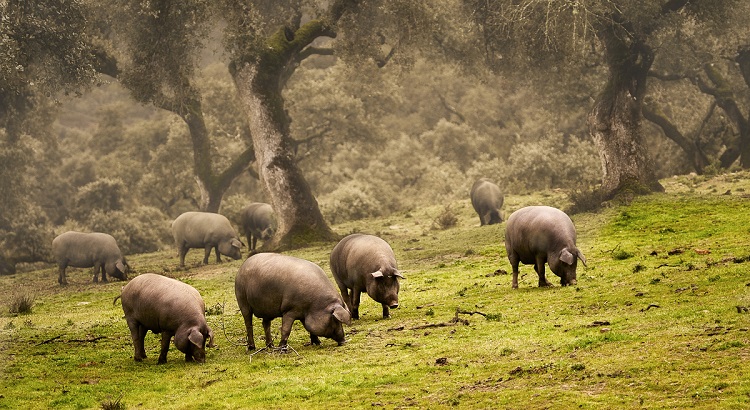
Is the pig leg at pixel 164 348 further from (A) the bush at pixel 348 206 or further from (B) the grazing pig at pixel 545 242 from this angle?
(A) the bush at pixel 348 206

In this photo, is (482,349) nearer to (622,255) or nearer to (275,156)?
(622,255)

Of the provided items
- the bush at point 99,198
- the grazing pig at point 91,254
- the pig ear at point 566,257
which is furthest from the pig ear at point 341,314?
the bush at point 99,198

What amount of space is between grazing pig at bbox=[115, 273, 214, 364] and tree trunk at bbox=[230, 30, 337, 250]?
2032 cm

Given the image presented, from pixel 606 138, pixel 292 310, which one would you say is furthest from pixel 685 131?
pixel 292 310

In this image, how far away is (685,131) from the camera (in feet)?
164

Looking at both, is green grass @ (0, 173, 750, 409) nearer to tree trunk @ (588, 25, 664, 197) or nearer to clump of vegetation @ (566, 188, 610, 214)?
clump of vegetation @ (566, 188, 610, 214)

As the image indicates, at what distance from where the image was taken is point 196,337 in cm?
1501

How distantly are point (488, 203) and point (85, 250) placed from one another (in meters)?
16.3

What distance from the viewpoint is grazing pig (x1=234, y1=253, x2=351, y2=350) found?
15008mm

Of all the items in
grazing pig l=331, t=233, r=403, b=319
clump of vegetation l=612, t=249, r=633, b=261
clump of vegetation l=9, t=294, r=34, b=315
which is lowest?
clump of vegetation l=9, t=294, r=34, b=315

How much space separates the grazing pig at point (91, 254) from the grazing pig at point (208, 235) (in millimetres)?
3910

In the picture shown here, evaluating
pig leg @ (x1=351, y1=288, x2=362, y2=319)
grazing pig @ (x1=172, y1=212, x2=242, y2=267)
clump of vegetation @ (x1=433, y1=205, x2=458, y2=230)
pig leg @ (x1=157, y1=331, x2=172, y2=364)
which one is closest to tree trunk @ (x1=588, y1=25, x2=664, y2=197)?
clump of vegetation @ (x1=433, y1=205, x2=458, y2=230)

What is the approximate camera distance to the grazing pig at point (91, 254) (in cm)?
3238

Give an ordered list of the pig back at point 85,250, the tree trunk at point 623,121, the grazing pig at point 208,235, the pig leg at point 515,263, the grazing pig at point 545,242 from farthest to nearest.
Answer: the grazing pig at point 208,235 → the tree trunk at point 623,121 → the pig back at point 85,250 → the pig leg at point 515,263 → the grazing pig at point 545,242
